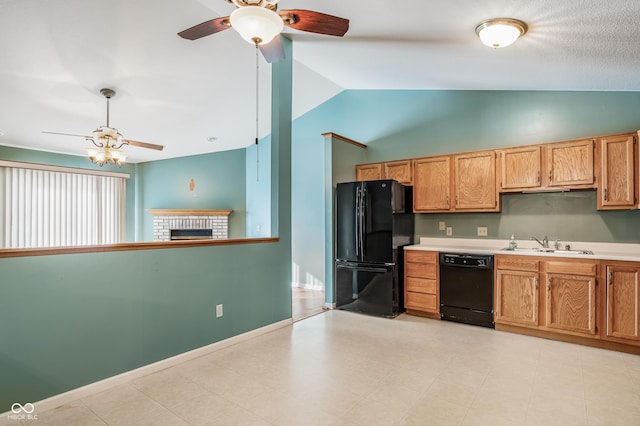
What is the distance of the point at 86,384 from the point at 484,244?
4.25 meters

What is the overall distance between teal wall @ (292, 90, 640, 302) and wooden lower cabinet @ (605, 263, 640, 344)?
A: 660 mm

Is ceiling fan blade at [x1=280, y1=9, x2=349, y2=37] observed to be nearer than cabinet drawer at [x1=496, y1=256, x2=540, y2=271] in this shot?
Yes

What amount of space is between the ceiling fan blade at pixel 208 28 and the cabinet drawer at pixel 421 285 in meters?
3.45

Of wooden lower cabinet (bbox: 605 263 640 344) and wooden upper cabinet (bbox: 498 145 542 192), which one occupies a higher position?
wooden upper cabinet (bbox: 498 145 542 192)

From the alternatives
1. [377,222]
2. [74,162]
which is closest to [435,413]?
[377,222]

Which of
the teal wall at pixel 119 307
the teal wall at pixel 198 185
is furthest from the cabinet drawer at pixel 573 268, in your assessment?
the teal wall at pixel 198 185

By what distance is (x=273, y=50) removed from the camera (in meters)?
2.50

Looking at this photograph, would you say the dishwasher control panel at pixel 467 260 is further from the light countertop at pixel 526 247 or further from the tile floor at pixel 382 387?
the tile floor at pixel 382 387

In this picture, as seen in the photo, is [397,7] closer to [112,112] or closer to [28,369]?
[28,369]

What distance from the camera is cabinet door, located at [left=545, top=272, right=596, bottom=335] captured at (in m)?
3.14

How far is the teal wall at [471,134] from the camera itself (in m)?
3.58

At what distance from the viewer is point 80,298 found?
229 centimetres

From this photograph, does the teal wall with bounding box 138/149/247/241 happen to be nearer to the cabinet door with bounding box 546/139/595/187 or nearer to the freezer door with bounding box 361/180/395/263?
the freezer door with bounding box 361/180/395/263

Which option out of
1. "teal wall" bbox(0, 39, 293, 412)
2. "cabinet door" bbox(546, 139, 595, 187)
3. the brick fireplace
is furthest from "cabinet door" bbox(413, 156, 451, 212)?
the brick fireplace
